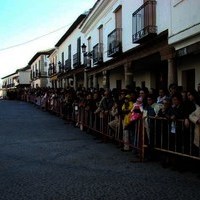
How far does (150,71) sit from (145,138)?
32.4ft

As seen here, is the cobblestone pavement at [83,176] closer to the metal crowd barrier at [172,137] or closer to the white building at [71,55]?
the metal crowd barrier at [172,137]

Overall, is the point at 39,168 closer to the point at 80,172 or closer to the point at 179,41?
the point at 80,172

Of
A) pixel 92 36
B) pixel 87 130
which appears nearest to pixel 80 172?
pixel 87 130

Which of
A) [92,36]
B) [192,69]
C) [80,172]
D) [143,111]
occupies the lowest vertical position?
[80,172]

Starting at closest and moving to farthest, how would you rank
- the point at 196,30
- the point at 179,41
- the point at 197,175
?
the point at 197,175 < the point at 196,30 < the point at 179,41

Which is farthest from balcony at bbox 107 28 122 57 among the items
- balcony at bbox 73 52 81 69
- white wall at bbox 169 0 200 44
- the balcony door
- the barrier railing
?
balcony at bbox 73 52 81 69

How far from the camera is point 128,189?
649 cm

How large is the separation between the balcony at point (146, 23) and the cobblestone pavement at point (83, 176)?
4.35 meters

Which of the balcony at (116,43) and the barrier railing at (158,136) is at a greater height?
the balcony at (116,43)

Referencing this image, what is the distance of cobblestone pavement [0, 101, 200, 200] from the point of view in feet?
20.3

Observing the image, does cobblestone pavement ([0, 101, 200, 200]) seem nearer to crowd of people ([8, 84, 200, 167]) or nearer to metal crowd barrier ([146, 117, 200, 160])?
metal crowd barrier ([146, 117, 200, 160])

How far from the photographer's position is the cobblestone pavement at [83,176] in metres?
6.19

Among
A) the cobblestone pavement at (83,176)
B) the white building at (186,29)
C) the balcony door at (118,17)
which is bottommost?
the cobblestone pavement at (83,176)

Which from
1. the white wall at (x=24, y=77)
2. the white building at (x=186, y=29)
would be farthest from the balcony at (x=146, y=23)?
the white wall at (x=24, y=77)
